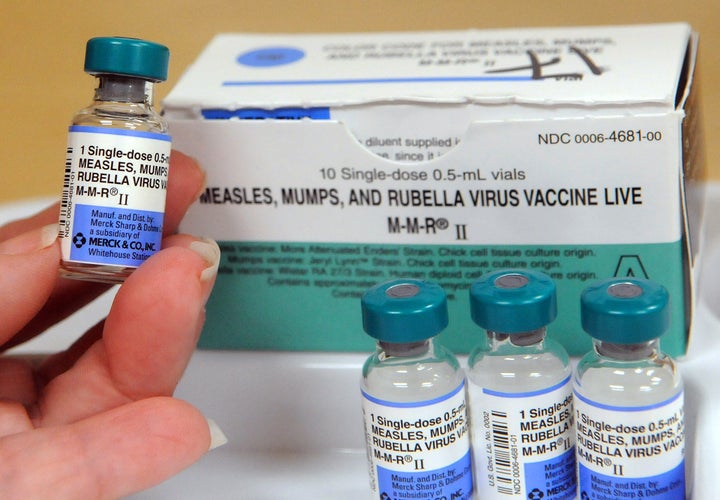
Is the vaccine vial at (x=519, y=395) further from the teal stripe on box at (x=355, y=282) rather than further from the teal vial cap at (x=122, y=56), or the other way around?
the teal vial cap at (x=122, y=56)

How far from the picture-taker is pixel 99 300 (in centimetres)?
70

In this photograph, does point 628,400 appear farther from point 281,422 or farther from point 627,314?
point 281,422

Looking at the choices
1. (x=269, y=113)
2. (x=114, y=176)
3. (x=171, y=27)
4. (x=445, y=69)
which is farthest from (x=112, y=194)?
(x=171, y=27)

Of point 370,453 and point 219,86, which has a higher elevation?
point 219,86

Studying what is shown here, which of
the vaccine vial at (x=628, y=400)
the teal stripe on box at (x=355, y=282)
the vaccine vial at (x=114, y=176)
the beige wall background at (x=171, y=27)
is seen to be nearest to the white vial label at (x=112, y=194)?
the vaccine vial at (x=114, y=176)

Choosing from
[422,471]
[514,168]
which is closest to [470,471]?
[422,471]

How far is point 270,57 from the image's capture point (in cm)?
62

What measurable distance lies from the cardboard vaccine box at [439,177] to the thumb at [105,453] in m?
0.16

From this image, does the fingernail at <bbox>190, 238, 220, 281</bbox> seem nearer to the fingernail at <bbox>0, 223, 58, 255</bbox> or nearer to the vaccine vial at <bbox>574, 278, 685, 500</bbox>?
the fingernail at <bbox>0, 223, 58, 255</bbox>

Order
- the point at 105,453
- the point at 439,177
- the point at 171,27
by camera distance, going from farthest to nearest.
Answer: the point at 171,27, the point at 439,177, the point at 105,453

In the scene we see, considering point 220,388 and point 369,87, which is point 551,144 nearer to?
point 369,87

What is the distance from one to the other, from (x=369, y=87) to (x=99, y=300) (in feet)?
0.91

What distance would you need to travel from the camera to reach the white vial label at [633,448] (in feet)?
1.44

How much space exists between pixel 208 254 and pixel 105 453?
0.11 metres
